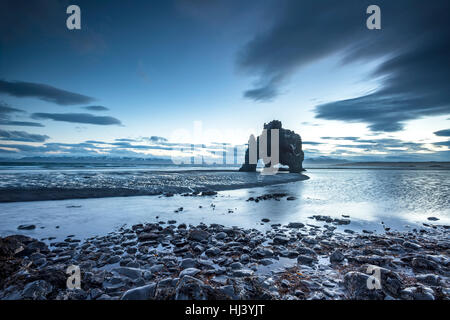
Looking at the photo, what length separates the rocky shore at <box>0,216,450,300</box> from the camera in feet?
10.6

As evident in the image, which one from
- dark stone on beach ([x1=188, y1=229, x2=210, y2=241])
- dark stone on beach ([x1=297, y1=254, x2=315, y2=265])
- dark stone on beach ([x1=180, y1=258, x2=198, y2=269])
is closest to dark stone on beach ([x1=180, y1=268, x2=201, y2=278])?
dark stone on beach ([x1=180, y1=258, x2=198, y2=269])

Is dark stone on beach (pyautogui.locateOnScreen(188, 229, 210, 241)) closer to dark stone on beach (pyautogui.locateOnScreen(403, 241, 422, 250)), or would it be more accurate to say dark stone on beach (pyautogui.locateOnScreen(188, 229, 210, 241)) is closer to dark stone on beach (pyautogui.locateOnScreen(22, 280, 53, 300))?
dark stone on beach (pyautogui.locateOnScreen(22, 280, 53, 300))

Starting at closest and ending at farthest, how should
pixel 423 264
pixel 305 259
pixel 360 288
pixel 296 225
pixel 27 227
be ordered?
pixel 360 288 < pixel 423 264 < pixel 305 259 < pixel 27 227 < pixel 296 225

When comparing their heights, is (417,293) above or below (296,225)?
above

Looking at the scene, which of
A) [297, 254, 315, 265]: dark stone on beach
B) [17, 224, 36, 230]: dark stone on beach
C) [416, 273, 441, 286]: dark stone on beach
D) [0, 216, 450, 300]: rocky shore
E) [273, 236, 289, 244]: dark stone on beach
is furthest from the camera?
[17, 224, 36, 230]: dark stone on beach

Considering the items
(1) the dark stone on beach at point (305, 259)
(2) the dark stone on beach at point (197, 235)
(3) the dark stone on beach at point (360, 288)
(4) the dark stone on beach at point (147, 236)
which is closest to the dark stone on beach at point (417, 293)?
(3) the dark stone on beach at point (360, 288)

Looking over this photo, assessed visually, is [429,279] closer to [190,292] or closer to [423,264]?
[423,264]

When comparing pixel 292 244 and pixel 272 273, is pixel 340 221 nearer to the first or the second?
pixel 292 244

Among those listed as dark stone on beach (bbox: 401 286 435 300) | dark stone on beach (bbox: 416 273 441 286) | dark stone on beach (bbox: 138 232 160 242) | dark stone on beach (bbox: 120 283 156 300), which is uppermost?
dark stone on beach (bbox: 120 283 156 300)

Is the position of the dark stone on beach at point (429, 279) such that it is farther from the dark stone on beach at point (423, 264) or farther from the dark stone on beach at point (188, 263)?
the dark stone on beach at point (188, 263)

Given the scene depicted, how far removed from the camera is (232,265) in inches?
166

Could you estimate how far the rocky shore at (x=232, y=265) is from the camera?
323 cm

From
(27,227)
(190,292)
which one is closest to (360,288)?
(190,292)
